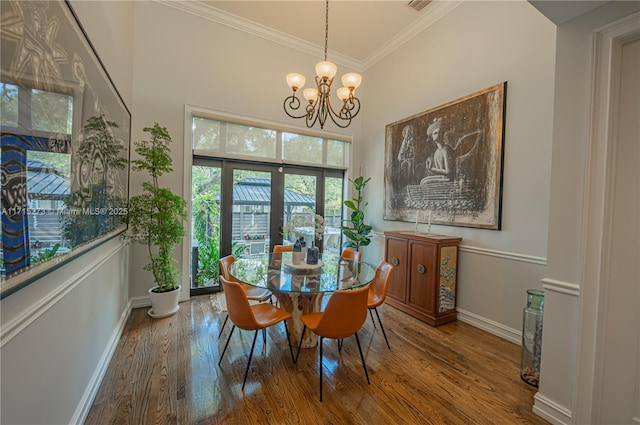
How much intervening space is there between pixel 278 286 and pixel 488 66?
339 centimetres

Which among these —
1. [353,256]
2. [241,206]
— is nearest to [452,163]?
[353,256]

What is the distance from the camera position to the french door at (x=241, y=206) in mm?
3830

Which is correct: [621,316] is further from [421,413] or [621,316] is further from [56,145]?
[56,145]

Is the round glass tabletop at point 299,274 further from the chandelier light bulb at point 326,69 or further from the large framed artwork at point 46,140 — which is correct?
the chandelier light bulb at point 326,69

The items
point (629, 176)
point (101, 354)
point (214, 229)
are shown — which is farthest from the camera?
point (214, 229)

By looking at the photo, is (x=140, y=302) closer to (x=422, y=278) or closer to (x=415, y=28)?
(x=422, y=278)

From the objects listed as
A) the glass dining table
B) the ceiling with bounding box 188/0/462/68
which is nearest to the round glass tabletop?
the glass dining table

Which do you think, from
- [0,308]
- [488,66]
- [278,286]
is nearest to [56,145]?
[0,308]

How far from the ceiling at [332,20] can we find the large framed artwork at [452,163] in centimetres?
137

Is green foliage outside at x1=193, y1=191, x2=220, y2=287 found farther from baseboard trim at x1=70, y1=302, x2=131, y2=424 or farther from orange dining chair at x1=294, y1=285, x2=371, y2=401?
orange dining chair at x1=294, y1=285, x2=371, y2=401

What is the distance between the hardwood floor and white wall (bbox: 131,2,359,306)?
1.49m

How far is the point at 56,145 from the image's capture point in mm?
1165

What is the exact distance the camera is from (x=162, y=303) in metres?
3.00

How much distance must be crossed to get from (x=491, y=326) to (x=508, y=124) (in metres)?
2.27
